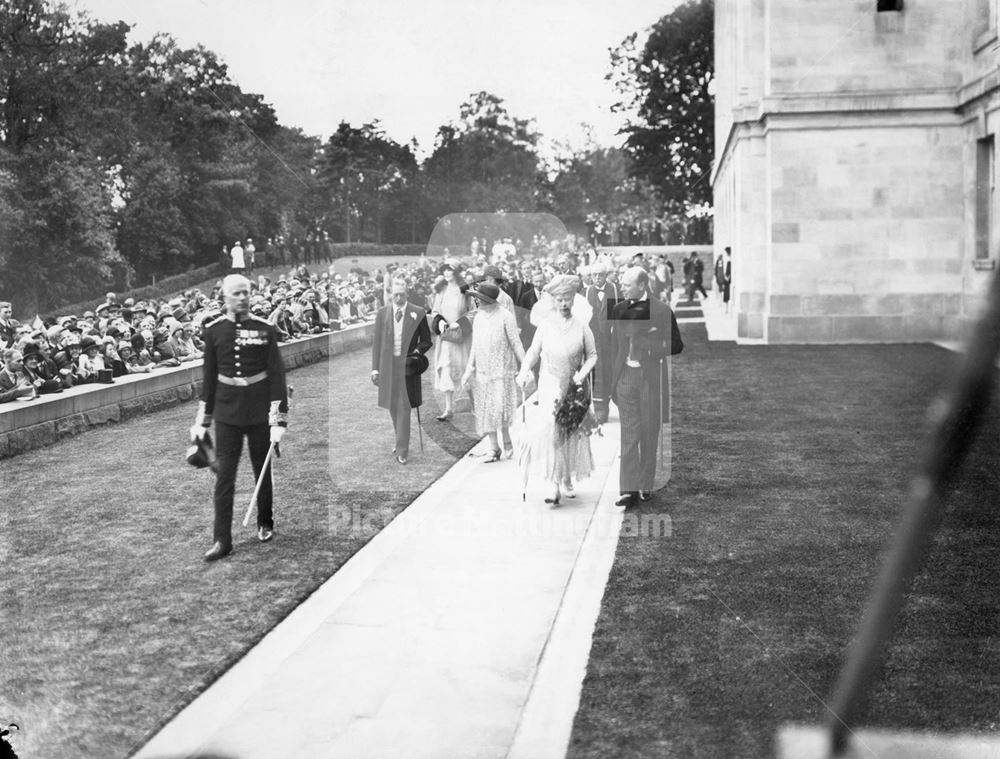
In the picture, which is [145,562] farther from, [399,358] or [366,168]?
[366,168]

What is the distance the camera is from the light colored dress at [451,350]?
13422 millimetres

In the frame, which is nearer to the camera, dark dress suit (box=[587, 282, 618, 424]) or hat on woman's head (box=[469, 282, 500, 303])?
hat on woman's head (box=[469, 282, 500, 303])

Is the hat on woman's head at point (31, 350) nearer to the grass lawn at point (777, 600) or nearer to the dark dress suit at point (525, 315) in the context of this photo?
the dark dress suit at point (525, 315)

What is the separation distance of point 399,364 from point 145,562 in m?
4.15

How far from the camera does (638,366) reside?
8602mm

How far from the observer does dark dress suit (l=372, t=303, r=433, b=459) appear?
11.2 m

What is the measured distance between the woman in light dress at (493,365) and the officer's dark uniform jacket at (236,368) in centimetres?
323

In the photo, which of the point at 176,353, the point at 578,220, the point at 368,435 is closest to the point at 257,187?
the point at 578,220

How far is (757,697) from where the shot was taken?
4.82m

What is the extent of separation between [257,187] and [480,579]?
27438 mm

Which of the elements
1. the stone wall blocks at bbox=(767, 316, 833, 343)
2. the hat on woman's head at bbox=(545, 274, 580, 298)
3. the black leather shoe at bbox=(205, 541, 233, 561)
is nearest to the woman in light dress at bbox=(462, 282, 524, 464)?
the hat on woman's head at bbox=(545, 274, 580, 298)

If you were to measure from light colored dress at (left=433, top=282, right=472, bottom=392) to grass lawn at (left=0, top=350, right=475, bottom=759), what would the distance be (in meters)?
0.54

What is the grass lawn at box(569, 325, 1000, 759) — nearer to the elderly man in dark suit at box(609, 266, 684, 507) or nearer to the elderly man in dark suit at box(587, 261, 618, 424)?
the elderly man in dark suit at box(609, 266, 684, 507)

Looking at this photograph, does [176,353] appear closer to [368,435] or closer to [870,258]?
[368,435]
